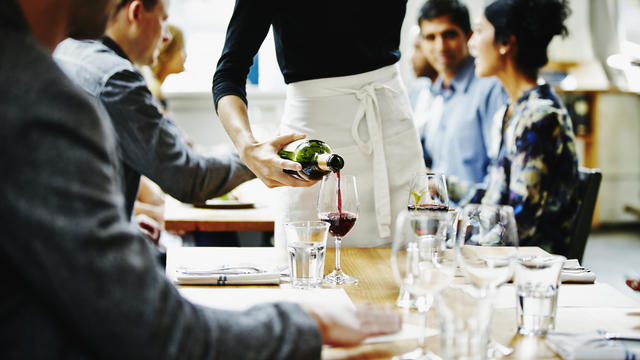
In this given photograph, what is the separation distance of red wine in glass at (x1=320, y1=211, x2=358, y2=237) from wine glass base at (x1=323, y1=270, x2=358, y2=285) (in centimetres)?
10

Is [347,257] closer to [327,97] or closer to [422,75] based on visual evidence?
[327,97]

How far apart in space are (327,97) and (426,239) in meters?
0.76

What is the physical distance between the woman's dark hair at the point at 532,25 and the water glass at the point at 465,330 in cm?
211

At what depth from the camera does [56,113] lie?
0.60 meters

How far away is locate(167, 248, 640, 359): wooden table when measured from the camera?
0.85 meters

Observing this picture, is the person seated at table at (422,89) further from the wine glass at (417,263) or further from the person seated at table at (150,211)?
the wine glass at (417,263)

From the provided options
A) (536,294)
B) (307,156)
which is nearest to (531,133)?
(307,156)

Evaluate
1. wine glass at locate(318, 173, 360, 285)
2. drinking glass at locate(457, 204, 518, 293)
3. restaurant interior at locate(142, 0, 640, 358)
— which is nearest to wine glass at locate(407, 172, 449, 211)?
wine glass at locate(318, 173, 360, 285)

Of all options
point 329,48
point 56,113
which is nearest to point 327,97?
point 329,48

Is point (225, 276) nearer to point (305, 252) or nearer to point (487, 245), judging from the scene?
point (305, 252)

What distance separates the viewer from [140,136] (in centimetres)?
195

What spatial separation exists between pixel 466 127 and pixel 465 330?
2965 millimetres

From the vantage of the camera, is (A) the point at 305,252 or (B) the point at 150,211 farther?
(B) the point at 150,211

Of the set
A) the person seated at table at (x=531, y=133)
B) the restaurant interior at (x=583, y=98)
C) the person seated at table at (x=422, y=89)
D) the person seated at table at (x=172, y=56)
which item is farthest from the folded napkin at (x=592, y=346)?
the person seated at table at (x=422, y=89)
